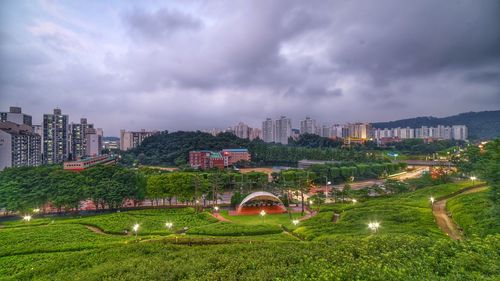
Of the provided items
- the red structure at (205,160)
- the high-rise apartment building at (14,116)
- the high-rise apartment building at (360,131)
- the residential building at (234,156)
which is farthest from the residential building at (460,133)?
the high-rise apartment building at (14,116)

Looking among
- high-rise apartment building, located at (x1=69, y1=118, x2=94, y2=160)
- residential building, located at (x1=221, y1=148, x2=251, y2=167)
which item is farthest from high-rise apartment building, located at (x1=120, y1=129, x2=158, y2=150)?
residential building, located at (x1=221, y1=148, x2=251, y2=167)

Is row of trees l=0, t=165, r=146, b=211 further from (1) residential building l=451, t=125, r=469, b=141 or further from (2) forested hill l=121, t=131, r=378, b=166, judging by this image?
(1) residential building l=451, t=125, r=469, b=141

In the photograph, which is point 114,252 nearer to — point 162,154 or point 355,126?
point 162,154

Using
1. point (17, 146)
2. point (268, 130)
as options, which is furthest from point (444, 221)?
point (268, 130)

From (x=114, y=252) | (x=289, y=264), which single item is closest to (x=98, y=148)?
(x=114, y=252)

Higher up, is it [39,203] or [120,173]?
[120,173]

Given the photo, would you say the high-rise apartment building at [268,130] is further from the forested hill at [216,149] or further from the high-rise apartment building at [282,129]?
the forested hill at [216,149]
